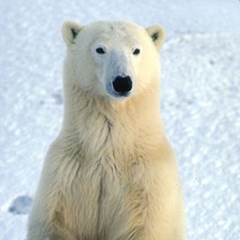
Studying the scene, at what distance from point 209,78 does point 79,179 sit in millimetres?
4538

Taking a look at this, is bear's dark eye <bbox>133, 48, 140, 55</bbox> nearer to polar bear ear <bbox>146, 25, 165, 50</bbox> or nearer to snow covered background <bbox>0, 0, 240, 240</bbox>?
polar bear ear <bbox>146, 25, 165, 50</bbox>

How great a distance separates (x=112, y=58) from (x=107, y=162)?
0.47 m

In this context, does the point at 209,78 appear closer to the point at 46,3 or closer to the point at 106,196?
the point at 46,3

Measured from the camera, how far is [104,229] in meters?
3.38

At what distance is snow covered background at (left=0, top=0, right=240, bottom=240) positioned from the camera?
19.1 feet

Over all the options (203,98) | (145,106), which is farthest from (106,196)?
(203,98)

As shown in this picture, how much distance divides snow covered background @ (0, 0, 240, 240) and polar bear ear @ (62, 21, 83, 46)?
7.32ft

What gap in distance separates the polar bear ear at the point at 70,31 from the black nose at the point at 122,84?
492 millimetres

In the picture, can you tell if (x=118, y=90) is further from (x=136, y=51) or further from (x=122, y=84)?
(x=136, y=51)

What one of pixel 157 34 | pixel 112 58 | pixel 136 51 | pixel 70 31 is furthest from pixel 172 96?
pixel 112 58

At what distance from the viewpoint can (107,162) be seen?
3314 millimetres

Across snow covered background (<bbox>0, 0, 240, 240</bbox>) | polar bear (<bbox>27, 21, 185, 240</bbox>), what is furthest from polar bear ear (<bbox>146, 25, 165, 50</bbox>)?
snow covered background (<bbox>0, 0, 240, 240</bbox>)

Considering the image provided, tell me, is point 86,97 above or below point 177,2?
below

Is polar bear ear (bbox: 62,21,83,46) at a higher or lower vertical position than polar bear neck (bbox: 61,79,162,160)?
higher
